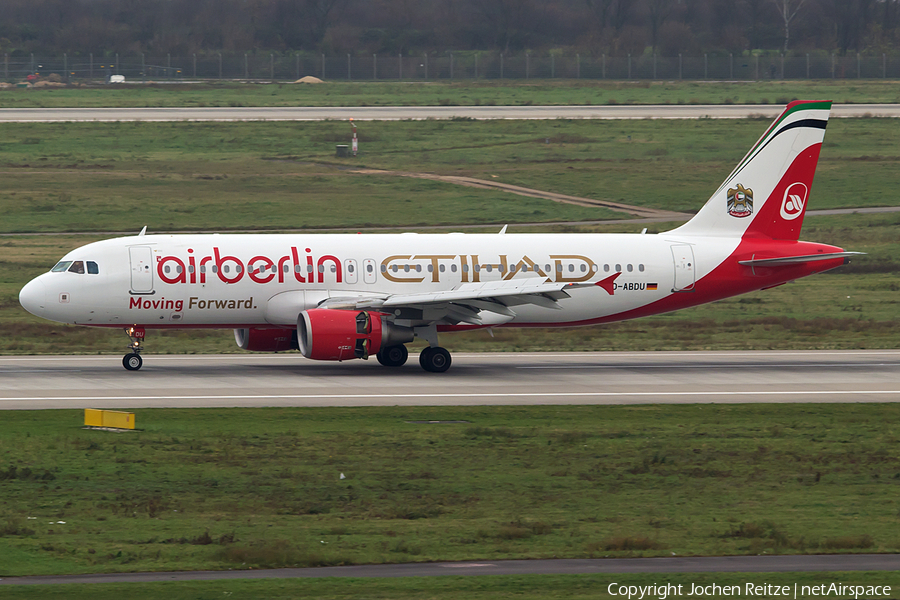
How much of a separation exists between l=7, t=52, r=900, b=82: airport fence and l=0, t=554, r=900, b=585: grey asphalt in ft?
391

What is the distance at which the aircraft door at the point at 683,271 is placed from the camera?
147ft

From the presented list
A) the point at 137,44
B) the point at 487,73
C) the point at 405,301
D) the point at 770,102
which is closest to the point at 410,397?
the point at 405,301

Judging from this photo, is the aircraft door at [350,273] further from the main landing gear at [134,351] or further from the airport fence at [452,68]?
the airport fence at [452,68]

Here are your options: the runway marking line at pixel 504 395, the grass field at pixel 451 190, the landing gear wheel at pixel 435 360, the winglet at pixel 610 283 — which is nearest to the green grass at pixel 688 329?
the grass field at pixel 451 190

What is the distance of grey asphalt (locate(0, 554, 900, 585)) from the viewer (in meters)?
18.7

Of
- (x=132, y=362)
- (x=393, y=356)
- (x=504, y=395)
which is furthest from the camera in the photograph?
(x=393, y=356)

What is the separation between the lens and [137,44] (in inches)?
5960

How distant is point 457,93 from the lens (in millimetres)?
122625

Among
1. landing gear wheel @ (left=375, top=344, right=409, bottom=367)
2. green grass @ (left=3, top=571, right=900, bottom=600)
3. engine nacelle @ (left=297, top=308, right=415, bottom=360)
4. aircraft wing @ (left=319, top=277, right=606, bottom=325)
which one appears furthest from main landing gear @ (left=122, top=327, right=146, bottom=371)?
green grass @ (left=3, top=571, right=900, bottom=600)

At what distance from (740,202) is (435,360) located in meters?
13.3

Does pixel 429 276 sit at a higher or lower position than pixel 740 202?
lower

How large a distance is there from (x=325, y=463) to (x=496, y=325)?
16.0 metres

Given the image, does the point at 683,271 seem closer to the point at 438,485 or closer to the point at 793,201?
the point at 793,201

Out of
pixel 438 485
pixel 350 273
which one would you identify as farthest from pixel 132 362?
pixel 438 485
